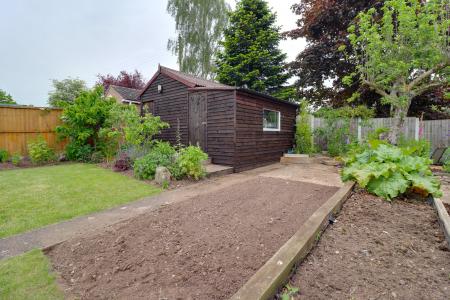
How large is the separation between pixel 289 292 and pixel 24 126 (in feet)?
34.1

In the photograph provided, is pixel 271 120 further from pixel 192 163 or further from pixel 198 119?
pixel 192 163

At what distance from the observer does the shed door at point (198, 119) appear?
7.36 meters

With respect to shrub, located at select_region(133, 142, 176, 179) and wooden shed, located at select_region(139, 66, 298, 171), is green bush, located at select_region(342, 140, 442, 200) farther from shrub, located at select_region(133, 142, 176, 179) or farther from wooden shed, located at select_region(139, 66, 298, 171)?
shrub, located at select_region(133, 142, 176, 179)

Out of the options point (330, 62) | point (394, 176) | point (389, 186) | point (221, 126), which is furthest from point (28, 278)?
point (330, 62)

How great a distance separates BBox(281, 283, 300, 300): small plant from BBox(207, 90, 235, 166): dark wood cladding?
5.28 meters

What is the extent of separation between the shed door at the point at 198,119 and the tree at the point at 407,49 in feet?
18.8

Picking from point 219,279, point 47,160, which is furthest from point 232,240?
point 47,160

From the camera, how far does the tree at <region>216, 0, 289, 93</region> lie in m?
14.4

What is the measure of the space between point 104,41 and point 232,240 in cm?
1343

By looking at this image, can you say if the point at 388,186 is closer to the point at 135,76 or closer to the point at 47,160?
the point at 47,160

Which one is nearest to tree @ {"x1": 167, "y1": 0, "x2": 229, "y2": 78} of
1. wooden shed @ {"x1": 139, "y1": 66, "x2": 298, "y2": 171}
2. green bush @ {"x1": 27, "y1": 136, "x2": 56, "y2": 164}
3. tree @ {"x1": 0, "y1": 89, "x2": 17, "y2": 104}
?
wooden shed @ {"x1": 139, "y1": 66, "x2": 298, "y2": 171}

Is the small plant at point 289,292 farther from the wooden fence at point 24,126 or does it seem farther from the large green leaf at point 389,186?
the wooden fence at point 24,126

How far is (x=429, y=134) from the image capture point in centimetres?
852

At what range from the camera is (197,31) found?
1878 centimetres
